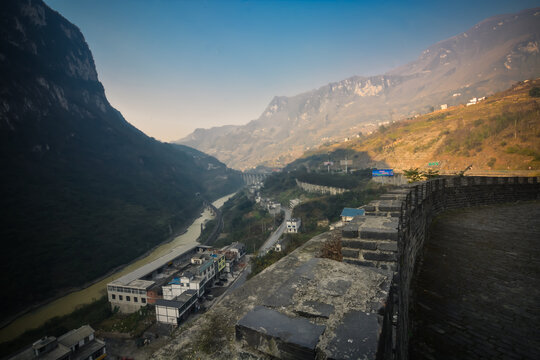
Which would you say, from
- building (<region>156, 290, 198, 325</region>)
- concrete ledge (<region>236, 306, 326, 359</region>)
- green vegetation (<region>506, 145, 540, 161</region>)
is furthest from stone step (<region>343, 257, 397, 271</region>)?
green vegetation (<region>506, 145, 540, 161</region>)

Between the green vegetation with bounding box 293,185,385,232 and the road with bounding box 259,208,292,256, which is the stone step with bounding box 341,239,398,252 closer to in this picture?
the road with bounding box 259,208,292,256

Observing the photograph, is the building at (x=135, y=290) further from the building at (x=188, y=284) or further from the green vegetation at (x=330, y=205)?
the green vegetation at (x=330, y=205)

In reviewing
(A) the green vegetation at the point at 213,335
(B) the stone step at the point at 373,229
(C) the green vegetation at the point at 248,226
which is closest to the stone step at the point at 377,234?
(B) the stone step at the point at 373,229

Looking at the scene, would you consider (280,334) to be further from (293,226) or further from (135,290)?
(293,226)

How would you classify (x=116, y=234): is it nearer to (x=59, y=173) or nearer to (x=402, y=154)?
(x=59, y=173)

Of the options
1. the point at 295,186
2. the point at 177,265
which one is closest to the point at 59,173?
the point at 177,265
